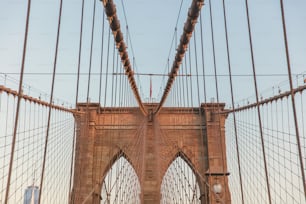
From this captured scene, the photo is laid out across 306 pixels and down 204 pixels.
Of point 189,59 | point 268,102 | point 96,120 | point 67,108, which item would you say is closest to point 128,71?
point 189,59

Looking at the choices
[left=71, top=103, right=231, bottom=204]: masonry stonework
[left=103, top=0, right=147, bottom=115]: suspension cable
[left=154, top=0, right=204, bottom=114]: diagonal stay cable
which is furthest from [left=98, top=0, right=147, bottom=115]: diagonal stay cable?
[left=71, top=103, right=231, bottom=204]: masonry stonework

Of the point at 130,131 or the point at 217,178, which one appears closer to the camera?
the point at 217,178

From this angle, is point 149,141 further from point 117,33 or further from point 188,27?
point 188,27

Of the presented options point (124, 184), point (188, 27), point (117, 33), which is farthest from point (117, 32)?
point (124, 184)

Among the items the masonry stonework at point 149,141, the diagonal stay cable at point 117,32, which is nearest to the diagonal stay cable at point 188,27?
the diagonal stay cable at point 117,32

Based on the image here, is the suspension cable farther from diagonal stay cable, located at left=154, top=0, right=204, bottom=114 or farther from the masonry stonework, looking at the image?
the masonry stonework

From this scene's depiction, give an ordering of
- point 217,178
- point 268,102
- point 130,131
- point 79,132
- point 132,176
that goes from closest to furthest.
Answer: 1. point 217,178
2. point 268,102
3. point 132,176
4. point 79,132
5. point 130,131

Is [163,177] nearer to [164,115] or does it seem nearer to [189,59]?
[164,115]

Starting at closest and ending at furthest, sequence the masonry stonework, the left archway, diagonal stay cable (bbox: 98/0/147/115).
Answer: diagonal stay cable (bbox: 98/0/147/115), the left archway, the masonry stonework

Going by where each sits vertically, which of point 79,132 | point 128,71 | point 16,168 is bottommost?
point 16,168
